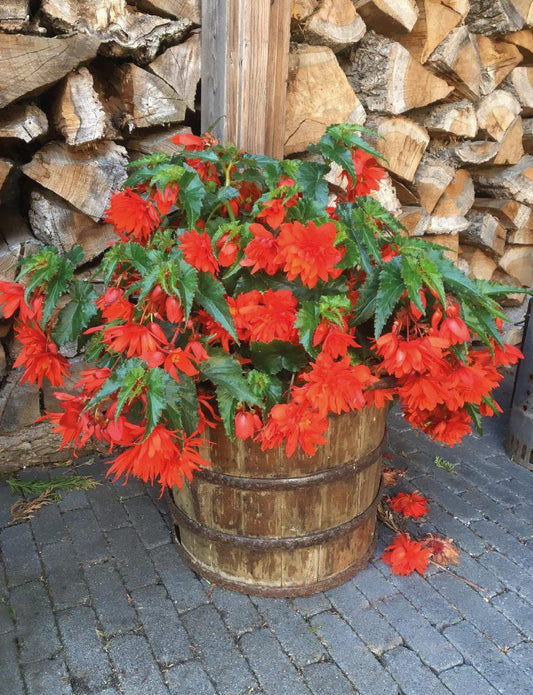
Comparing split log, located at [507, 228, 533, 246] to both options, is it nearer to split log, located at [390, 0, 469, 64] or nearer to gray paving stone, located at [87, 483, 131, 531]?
split log, located at [390, 0, 469, 64]

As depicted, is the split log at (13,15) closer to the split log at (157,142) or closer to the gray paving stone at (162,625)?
the split log at (157,142)

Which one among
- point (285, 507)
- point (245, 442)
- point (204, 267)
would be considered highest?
point (204, 267)

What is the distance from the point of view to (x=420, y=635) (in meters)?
1.78

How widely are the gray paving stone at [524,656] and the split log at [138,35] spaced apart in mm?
2188

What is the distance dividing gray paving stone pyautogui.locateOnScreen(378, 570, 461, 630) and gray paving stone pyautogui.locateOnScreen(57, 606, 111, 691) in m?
0.92

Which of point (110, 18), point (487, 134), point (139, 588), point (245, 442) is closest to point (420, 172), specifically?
point (487, 134)

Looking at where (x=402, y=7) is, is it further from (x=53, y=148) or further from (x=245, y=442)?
(x=245, y=442)

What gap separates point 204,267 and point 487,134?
7.10ft

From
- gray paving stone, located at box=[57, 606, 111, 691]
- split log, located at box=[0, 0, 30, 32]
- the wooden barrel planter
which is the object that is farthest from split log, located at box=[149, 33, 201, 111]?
gray paving stone, located at box=[57, 606, 111, 691]

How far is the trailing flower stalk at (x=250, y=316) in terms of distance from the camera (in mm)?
1356

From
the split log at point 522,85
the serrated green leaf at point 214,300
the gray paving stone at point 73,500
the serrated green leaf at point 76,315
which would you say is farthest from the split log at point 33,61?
the split log at point 522,85

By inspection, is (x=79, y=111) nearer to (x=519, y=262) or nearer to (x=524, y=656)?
(x=524, y=656)

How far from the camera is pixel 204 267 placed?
1412 mm

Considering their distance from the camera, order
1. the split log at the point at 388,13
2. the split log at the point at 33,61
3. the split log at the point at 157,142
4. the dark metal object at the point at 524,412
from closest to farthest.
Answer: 1. the split log at the point at 33,61
2. the split log at the point at 157,142
3. the split log at the point at 388,13
4. the dark metal object at the point at 524,412
